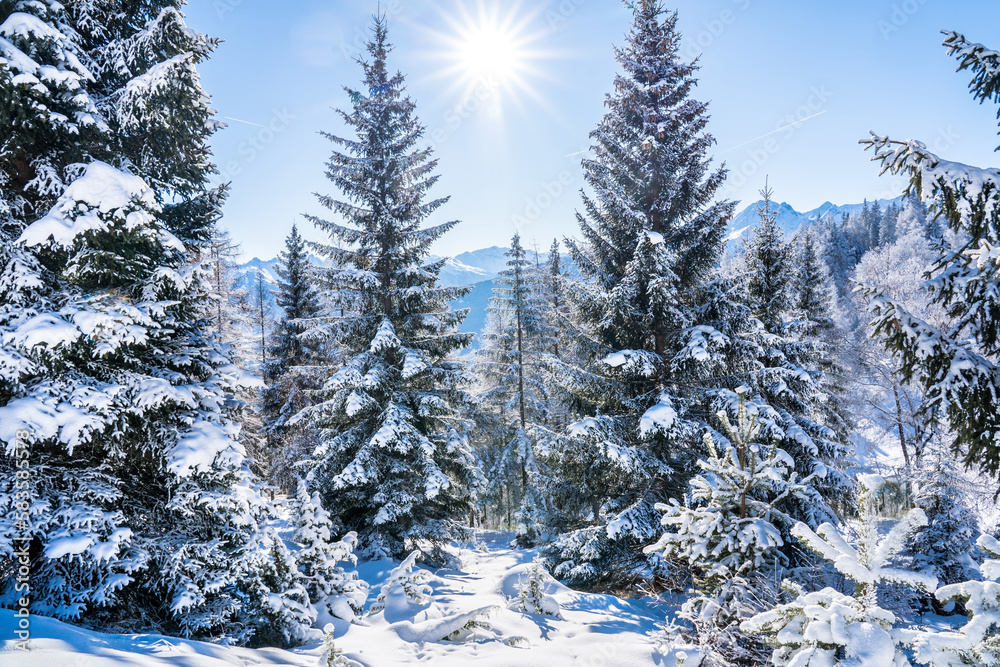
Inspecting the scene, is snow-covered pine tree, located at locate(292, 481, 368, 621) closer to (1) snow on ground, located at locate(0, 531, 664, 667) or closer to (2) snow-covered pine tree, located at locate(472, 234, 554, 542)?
(1) snow on ground, located at locate(0, 531, 664, 667)

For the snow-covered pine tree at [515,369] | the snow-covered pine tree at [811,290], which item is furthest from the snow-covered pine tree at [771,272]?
the snow-covered pine tree at [515,369]

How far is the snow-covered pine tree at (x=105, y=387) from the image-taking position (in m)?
4.47

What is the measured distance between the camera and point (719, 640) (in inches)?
149

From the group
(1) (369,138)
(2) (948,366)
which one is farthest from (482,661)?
(1) (369,138)

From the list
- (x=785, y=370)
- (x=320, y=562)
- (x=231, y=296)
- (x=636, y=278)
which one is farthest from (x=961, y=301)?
(x=231, y=296)

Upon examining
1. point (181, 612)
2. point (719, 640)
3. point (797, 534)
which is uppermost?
point (797, 534)

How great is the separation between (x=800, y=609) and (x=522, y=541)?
15.0 meters

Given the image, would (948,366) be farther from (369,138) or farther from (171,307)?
(369,138)

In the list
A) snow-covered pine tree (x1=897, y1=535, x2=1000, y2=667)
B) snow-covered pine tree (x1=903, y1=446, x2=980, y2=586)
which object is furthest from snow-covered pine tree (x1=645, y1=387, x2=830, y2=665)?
snow-covered pine tree (x1=903, y1=446, x2=980, y2=586)

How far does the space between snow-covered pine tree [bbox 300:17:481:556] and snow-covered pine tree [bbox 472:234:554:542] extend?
6.77 m

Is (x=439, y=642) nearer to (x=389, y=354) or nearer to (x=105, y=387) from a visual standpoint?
(x=105, y=387)

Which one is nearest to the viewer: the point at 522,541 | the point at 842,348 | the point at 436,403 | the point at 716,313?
the point at 716,313

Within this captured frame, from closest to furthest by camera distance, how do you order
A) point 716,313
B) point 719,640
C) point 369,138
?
point 719,640
point 716,313
point 369,138

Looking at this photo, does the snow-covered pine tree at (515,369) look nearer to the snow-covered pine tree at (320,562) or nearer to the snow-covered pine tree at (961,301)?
the snow-covered pine tree at (320,562)
